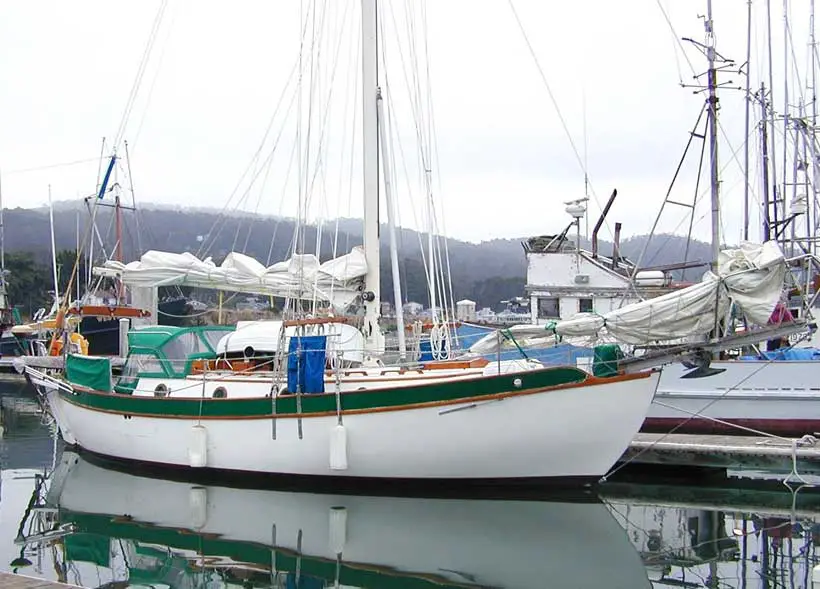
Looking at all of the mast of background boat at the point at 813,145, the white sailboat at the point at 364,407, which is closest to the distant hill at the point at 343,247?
the mast of background boat at the point at 813,145

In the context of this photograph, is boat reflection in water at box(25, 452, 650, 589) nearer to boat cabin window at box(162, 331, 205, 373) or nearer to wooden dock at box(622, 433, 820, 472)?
wooden dock at box(622, 433, 820, 472)

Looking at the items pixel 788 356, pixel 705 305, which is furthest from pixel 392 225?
pixel 788 356

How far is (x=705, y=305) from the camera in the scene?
14562 mm

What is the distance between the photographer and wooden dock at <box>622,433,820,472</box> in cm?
1716

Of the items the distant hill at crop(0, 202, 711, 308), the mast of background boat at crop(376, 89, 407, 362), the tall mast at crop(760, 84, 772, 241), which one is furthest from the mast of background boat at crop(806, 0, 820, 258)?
the distant hill at crop(0, 202, 711, 308)

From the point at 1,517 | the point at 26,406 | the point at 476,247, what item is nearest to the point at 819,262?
the point at 1,517

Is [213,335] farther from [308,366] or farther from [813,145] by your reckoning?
[813,145]

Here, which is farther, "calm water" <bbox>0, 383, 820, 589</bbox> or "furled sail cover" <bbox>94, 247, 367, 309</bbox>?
"furled sail cover" <bbox>94, 247, 367, 309</bbox>

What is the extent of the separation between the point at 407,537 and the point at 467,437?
2.40 m

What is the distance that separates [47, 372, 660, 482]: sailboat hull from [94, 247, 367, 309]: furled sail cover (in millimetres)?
3008

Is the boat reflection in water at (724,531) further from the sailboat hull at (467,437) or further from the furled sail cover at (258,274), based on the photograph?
the furled sail cover at (258,274)

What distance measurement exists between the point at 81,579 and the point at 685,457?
11926 millimetres

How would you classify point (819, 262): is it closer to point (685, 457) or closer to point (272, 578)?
point (685, 457)

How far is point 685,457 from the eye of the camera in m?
17.9
